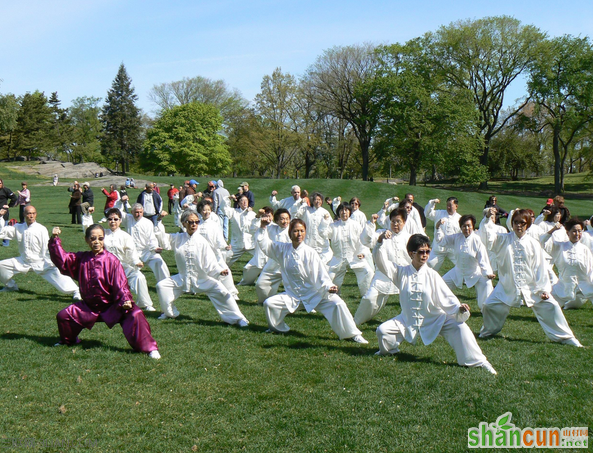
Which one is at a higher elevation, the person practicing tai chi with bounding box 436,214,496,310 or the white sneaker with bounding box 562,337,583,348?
the person practicing tai chi with bounding box 436,214,496,310

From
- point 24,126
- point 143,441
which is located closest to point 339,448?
point 143,441

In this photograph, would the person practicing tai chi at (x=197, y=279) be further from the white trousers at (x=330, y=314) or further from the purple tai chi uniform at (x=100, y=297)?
the purple tai chi uniform at (x=100, y=297)

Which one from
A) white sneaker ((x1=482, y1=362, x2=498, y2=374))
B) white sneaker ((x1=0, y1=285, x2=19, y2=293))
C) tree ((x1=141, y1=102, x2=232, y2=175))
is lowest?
white sneaker ((x1=0, y1=285, x2=19, y2=293))

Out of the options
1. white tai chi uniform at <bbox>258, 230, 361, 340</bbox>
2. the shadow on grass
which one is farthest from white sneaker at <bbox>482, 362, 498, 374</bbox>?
the shadow on grass

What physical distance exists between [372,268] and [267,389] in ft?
16.8

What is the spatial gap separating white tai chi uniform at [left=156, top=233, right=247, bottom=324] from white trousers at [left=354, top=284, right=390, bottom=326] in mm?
1873

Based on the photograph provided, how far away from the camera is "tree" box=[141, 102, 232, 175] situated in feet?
187

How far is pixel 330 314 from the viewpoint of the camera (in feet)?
23.9

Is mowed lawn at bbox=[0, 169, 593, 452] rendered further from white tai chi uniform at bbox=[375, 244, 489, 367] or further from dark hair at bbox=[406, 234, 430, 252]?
dark hair at bbox=[406, 234, 430, 252]

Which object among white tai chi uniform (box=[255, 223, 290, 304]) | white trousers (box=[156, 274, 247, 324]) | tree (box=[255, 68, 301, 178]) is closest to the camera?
white trousers (box=[156, 274, 247, 324])

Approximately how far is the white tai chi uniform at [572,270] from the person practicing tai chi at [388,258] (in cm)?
271

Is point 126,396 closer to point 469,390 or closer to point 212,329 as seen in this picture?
point 212,329

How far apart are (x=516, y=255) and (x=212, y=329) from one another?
187 inches

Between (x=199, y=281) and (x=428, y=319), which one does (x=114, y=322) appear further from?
(x=428, y=319)
